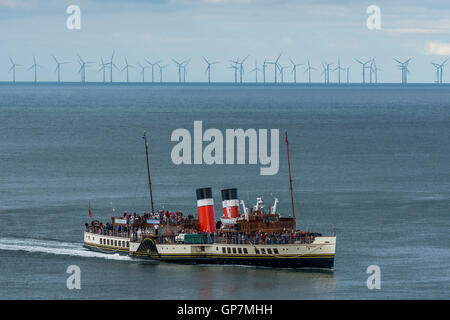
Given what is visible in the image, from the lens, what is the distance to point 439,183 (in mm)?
149250

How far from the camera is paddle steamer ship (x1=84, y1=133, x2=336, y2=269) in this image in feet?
307

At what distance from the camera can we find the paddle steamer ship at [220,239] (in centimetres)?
9356

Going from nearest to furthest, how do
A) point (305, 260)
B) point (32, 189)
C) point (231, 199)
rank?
point (305, 260), point (231, 199), point (32, 189)

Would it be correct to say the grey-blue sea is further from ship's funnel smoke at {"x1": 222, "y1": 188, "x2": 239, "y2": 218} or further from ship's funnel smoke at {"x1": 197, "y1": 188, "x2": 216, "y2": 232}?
ship's funnel smoke at {"x1": 222, "y1": 188, "x2": 239, "y2": 218}

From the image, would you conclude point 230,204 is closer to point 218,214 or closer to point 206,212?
→ point 206,212

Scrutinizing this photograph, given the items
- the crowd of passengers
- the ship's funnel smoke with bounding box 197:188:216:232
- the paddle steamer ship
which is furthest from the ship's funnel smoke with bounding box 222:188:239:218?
the crowd of passengers

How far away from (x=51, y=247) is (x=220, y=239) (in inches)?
644

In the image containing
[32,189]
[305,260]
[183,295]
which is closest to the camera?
[183,295]

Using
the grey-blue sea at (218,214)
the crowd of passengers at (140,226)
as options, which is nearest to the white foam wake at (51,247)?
the grey-blue sea at (218,214)

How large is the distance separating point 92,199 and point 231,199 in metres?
35.5

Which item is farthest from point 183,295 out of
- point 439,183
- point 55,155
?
point 55,155

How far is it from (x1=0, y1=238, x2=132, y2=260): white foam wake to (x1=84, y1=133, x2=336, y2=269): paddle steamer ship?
726 millimetres
